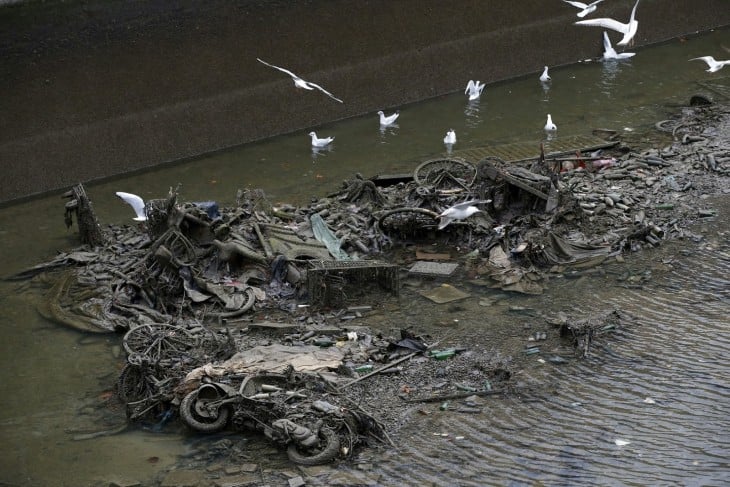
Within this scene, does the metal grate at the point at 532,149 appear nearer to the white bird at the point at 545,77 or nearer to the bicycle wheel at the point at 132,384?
the white bird at the point at 545,77

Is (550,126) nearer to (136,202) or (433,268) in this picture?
(433,268)

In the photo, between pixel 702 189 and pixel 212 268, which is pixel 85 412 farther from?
pixel 702 189

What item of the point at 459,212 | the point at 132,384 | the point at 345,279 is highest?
the point at 459,212

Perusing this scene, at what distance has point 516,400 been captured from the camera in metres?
9.29

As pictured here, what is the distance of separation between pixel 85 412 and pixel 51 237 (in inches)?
210

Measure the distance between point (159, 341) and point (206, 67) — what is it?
894cm

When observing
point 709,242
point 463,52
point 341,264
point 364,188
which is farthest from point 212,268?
point 463,52

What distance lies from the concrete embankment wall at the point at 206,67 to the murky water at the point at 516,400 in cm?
122

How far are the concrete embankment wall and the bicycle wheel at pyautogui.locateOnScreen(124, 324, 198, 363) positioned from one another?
22.5 feet

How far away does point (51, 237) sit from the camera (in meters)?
14.6

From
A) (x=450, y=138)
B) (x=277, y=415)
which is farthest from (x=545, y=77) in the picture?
(x=277, y=415)

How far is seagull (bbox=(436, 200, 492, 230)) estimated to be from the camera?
12.4 metres

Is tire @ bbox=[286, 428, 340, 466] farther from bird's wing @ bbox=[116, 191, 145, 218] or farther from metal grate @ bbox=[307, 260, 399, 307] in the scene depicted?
bird's wing @ bbox=[116, 191, 145, 218]

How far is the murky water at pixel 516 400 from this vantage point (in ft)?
27.2
